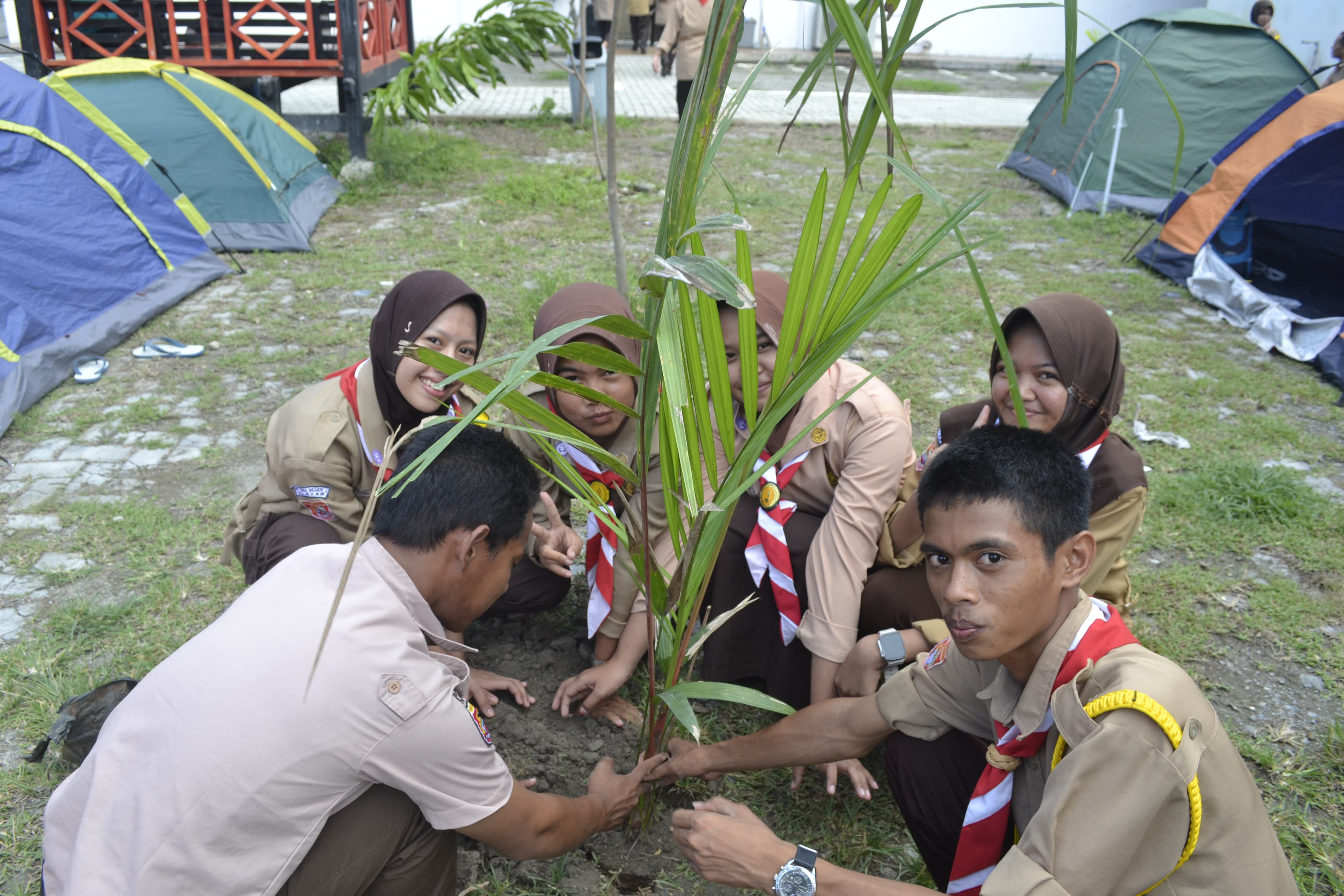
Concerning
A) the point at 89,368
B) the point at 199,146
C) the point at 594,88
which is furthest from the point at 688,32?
the point at 89,368

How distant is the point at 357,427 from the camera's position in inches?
94.4

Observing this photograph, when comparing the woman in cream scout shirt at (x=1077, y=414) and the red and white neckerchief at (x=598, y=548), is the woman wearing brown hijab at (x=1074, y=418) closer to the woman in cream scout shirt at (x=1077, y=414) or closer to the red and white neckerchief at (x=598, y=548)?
the woman in cream scout shirt at (x=1077, y=414)

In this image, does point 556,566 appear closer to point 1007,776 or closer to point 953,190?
point 1007,776

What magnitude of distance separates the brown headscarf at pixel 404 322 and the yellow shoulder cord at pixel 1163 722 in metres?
1.71

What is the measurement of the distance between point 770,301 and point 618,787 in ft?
3.75

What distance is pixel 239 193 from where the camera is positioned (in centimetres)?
576

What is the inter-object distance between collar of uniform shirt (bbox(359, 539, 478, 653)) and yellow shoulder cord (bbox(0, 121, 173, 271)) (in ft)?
13.8

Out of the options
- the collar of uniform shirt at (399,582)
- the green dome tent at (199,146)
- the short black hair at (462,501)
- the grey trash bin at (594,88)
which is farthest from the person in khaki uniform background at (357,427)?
the grey trash bin at (594,88)

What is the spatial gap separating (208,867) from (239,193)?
525 cm

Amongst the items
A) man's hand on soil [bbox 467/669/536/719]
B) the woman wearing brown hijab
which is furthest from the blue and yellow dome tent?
the woman wearing brown hijab

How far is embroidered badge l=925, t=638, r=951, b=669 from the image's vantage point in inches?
71.1

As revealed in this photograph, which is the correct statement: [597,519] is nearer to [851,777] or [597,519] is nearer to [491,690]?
[491,690]

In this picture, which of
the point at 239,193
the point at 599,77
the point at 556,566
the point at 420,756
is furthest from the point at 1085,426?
the point at 599,77

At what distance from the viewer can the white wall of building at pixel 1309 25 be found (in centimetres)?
940
